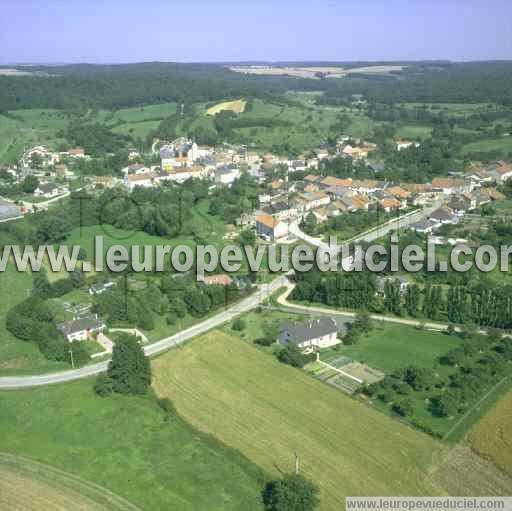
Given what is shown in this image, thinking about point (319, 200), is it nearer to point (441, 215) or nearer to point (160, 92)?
point (441, 215)

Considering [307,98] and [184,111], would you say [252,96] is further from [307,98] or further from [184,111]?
[307,98]

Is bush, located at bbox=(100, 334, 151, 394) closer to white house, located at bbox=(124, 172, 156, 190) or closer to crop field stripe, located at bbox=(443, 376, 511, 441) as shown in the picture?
crop field stripe, located at bbox=(443, 376, 511, 441)

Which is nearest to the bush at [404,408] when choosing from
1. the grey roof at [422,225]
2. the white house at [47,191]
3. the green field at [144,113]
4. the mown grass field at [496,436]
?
the mown grass field at [496,436]

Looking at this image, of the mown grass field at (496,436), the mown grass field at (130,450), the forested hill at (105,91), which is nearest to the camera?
the mown grass field at (130,450)

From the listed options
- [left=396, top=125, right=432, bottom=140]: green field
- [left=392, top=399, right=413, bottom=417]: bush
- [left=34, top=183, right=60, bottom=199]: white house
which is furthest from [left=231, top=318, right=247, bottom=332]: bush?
[left=396, top=125, right=432, bottom=140]: green field

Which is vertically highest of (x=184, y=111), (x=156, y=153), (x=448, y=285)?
(x=184, y=111)

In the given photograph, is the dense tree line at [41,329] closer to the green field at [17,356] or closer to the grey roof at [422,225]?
the green field at [17,356]

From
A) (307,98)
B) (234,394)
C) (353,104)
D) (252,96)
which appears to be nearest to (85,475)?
→ (234,394)
